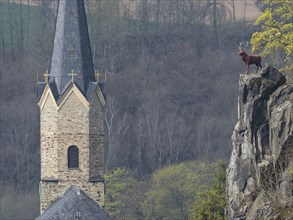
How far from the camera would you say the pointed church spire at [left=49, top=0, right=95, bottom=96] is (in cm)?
6855

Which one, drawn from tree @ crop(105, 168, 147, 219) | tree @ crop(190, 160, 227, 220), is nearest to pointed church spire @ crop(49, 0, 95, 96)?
tree @ crop(190, 160, 227, 220)

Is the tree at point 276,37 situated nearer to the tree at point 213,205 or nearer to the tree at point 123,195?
the tree at point 213,205

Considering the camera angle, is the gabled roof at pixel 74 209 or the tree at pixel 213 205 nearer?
the tree at pixel 213 205

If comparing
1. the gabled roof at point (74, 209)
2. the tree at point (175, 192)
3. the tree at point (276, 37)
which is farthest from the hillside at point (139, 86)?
the tree at point (276, 37)

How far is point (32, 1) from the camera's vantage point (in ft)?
427

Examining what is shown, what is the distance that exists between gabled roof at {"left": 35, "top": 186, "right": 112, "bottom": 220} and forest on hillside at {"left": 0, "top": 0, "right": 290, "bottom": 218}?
3054cm

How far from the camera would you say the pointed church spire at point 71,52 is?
68550 mm

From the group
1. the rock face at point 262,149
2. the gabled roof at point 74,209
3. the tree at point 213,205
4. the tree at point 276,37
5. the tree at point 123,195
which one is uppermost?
the tree at point 276,37

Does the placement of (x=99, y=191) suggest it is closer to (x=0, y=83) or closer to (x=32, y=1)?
(x=0, y=83)

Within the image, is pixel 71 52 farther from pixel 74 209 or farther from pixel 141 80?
pixel 141 80

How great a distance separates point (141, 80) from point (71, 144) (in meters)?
55.9

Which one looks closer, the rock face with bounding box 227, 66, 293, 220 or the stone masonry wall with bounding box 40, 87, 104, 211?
the rock face with bounding box 227, 66, 293, 220

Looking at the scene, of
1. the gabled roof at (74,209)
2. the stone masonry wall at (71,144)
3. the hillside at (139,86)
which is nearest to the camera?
the gabled roof at (74,209)

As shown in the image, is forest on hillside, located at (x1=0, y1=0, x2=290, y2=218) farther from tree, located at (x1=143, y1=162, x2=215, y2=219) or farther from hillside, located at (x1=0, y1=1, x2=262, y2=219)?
tree, located at (x1=143, y1=162, x2=215, y2=219)
